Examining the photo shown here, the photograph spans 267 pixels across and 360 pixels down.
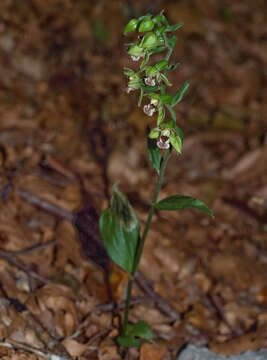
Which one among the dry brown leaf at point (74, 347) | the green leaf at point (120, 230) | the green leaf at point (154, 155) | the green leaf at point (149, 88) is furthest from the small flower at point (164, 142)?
the dry brown leaf at point (74, 347)

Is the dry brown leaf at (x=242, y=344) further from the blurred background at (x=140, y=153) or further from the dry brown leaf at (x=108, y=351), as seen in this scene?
the dry brown leaf at (x=108, y=351)

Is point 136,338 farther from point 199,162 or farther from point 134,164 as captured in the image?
point 199,162

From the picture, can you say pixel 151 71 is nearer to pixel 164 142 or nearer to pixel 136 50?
pixel 136 50

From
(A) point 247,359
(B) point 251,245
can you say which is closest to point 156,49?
(A) point 247,359

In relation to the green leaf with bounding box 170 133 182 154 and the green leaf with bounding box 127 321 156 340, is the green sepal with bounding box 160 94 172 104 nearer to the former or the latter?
the green leaf with bounding box 170 133 182 154

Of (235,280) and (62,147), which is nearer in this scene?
(235,280)
